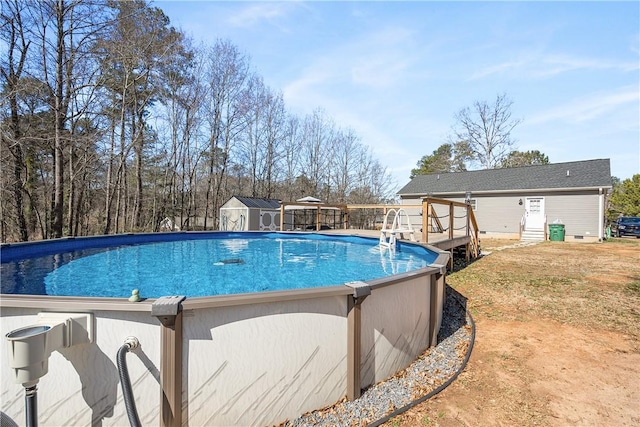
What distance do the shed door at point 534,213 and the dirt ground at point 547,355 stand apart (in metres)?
8.92

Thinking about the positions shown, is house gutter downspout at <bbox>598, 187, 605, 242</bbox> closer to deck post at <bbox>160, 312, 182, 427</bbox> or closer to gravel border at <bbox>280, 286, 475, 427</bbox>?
gravel border at <bbox>280, 286, 475, 427</bbox>

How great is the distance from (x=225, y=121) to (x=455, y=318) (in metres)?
16.7

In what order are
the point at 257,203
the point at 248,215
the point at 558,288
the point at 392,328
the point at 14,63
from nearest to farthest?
→ the point at 392,328 → the point at 558,288 → the point at 14,63 → the point at 248,215 → the point at 257,203

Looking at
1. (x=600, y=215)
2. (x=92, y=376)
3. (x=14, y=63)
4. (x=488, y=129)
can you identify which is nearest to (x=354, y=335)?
(x=92, y=376)

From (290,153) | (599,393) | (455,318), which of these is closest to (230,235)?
(455,318)

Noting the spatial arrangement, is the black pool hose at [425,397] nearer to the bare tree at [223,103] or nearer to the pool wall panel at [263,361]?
the pool wall panel at [263,361]

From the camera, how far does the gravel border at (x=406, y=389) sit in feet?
7.04

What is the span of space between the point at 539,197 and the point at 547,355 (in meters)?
14.3

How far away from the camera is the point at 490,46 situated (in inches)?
384

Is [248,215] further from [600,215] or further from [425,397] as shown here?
[600,215]

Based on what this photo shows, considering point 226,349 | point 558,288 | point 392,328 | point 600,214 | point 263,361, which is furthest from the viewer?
point 600,214

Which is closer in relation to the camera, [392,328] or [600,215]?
[392,328]

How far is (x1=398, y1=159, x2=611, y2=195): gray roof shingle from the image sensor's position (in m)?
13.7

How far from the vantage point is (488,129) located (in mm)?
23938
